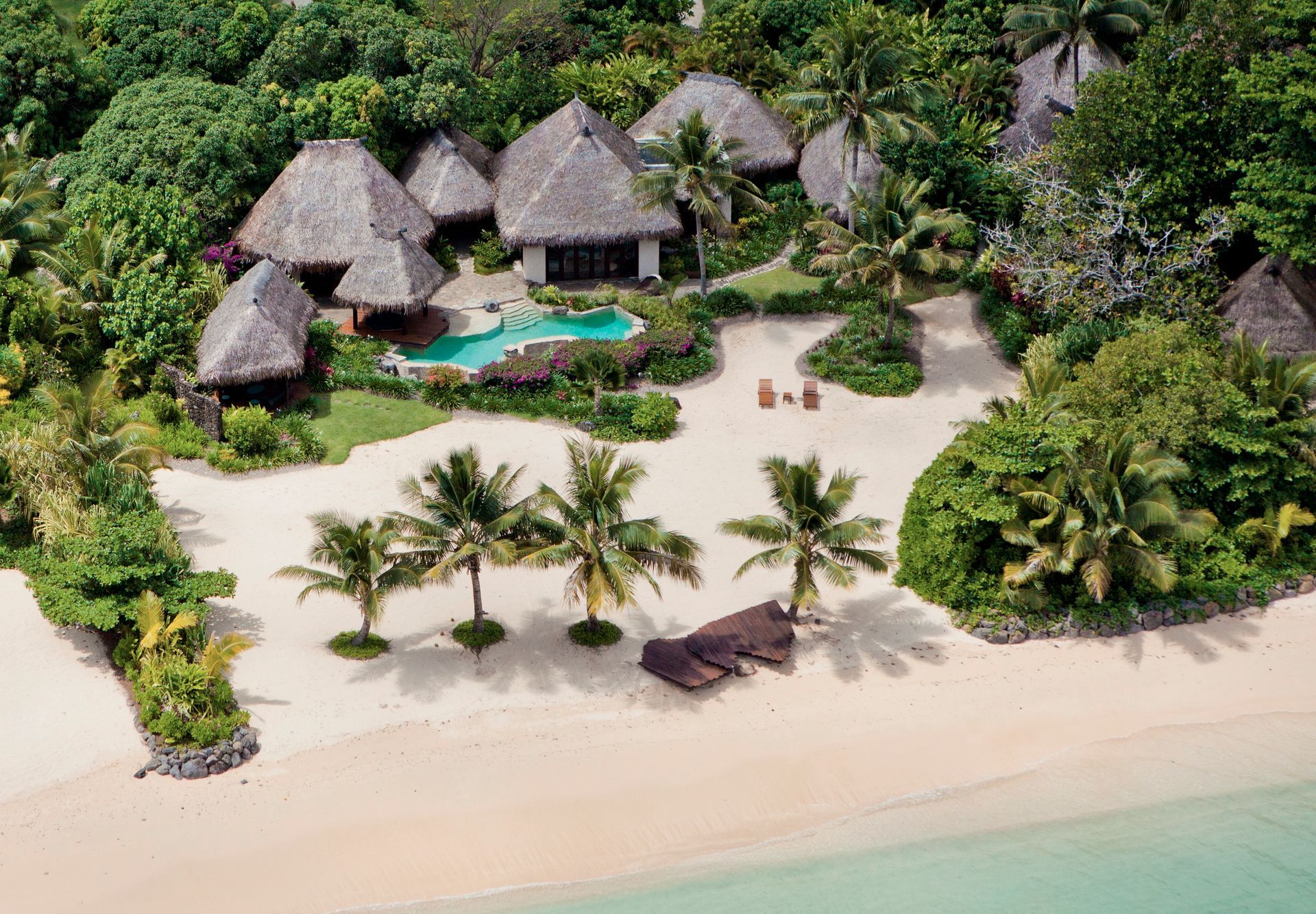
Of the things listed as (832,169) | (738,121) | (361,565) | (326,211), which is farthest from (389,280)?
(832,169)

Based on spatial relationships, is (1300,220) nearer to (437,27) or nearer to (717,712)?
(717,712)

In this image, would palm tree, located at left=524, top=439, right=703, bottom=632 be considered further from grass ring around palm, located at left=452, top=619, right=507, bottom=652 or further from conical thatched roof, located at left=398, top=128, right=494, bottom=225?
conical thatched roof, located at left=398, top=128, right=494, bottom=225

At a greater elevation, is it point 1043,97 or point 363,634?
point 1043,97

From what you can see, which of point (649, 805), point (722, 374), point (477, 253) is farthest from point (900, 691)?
point (477, 253)


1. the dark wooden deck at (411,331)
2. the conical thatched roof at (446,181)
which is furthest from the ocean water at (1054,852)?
the conical thatched roof at (446,181)

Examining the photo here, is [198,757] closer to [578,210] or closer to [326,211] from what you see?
[326,211]

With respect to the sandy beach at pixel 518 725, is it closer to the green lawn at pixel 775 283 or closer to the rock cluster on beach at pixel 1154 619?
the rock cluster on beach at pixel 1154 619
